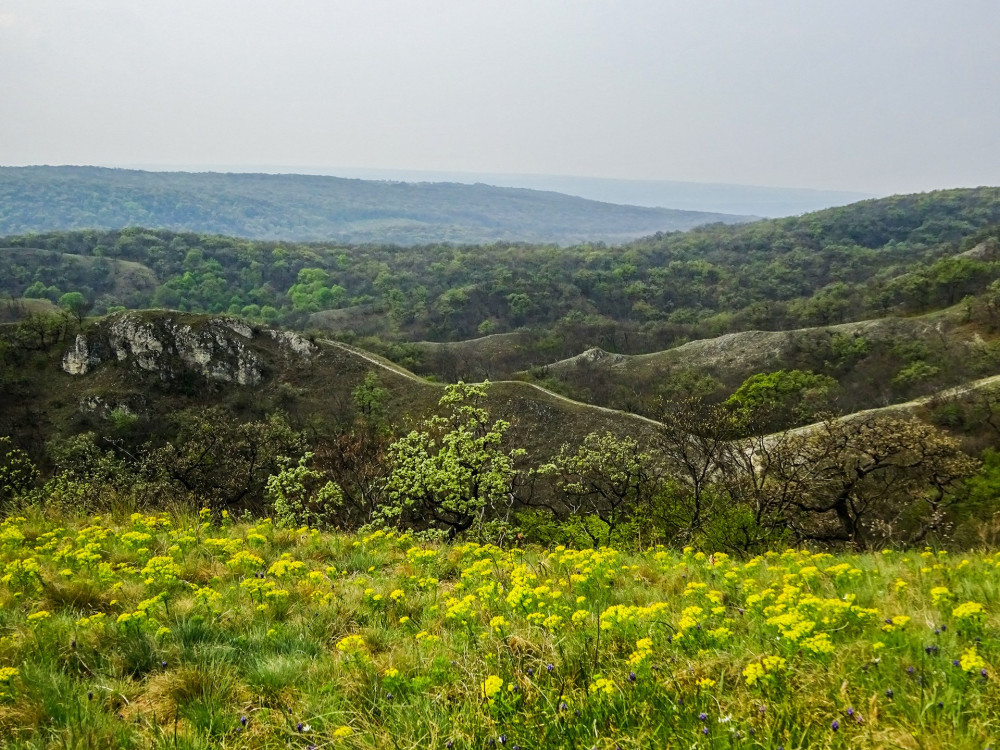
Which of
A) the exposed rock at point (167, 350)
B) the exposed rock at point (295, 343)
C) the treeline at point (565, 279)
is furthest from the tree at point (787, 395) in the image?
the exposed rock at point (167, 350)

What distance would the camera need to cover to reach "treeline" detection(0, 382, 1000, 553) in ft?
Result: 67.4

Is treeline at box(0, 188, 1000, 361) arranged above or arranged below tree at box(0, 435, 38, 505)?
above

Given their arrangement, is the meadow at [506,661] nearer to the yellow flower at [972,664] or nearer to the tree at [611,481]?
the yellow flower at [972,664]

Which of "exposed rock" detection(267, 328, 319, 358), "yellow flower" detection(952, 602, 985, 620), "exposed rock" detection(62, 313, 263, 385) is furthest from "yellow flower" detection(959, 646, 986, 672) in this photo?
"exposed rock" detection(267, 328, 319, 358)

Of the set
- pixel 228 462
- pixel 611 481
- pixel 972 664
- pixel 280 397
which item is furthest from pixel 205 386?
pixel 972 664

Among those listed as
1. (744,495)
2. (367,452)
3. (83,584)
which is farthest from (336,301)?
(83,584)

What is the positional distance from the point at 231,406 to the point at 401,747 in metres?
58.7

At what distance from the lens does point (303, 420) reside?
5375 cm

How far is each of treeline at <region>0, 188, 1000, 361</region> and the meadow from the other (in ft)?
273

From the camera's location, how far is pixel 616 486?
3091cm

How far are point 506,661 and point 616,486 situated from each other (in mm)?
27927

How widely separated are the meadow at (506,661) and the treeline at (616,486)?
24.2ft

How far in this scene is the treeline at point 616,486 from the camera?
20.5 m

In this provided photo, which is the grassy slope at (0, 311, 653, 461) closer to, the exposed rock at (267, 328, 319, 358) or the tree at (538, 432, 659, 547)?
the exposed rock at (267, 328, 319, 358)
